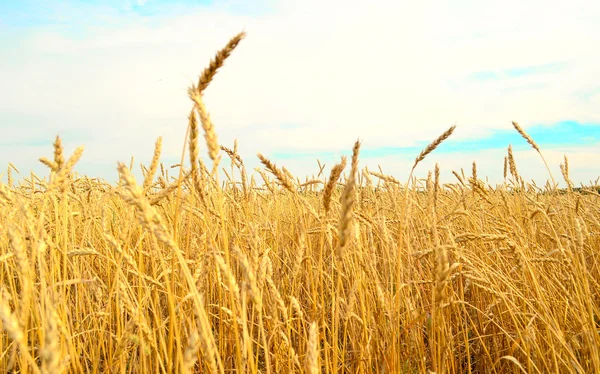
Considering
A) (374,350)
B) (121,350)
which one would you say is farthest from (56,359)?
(374,350)

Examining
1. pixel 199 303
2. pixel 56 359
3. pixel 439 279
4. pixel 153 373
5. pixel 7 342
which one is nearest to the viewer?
pixel 56 359

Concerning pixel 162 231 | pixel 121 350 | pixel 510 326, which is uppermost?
pixel 162 231

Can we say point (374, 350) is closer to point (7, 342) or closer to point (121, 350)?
point (121, 350)

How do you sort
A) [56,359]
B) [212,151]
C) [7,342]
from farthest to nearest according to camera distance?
[7,342], [212,151], [56,359]

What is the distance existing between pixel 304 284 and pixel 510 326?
4.55 feet

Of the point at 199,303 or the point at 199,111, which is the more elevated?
the point at 199,111

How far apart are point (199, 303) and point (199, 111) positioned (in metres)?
0.42

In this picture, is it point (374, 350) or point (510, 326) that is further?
point (510, 326)

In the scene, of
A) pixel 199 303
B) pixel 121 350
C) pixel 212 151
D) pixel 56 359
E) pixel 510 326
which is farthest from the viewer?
pixel 510 326

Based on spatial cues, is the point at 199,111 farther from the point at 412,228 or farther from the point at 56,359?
the point at 412,228

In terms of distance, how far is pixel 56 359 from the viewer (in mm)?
692

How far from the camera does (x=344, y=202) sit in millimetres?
942

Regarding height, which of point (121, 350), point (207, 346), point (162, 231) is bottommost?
point (121, 350)

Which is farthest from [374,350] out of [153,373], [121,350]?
[121,350]
